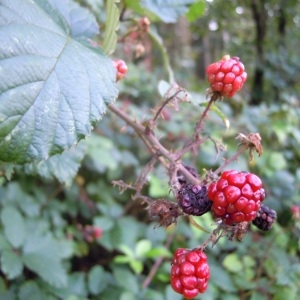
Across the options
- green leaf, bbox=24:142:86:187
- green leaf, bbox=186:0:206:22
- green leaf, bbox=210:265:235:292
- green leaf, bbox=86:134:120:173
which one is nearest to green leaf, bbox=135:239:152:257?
green leaf, bbox=210:265:235:292

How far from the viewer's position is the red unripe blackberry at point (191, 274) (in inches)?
22.7

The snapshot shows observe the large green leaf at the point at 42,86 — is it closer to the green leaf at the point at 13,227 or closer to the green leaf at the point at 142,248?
the green leaf at the point at 13,227

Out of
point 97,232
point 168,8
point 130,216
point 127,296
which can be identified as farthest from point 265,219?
point 130,216

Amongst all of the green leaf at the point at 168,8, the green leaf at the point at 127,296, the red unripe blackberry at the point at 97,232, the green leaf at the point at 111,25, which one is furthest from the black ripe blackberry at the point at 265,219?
the red unripe blackberry at the point at 97,232

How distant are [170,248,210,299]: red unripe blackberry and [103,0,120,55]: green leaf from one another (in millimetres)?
378

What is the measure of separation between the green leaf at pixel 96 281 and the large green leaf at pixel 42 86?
0.98m

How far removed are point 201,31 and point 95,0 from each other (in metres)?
2.34

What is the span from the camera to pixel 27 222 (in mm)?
1500

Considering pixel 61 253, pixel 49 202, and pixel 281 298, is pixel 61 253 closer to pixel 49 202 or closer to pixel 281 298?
pixel 49 202

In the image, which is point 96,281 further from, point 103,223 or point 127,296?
point 103,223

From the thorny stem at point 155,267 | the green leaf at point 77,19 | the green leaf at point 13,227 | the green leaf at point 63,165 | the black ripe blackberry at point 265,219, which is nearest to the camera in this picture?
the black ripe blackberry at point 265,219

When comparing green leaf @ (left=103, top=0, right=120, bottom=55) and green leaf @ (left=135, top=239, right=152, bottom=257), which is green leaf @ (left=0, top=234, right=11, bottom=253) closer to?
green leaf @ (left=135, top=239, right=152, bottom=257)

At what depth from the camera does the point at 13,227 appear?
4.47ft

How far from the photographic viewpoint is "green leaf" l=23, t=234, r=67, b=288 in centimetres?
128
